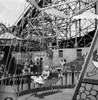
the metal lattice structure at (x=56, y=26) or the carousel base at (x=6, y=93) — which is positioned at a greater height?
the metal lattice structure at (x=56, y=26)

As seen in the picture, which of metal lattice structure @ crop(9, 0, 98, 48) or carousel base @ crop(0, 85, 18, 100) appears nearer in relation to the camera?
carousel base @ crop(0, 85, 18, 100)

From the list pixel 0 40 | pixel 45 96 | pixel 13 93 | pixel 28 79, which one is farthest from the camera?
pixel 0 40

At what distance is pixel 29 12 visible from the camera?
64.7 ft

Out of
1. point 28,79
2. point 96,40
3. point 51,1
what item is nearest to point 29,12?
point 51,1

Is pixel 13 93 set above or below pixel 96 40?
below

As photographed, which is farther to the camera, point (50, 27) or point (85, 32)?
point (50, 27)

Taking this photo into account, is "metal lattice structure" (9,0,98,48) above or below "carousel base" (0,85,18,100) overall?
above

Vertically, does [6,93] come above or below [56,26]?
below

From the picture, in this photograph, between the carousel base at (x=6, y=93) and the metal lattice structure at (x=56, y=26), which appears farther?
the metal lattice structure at (x=56, y=26)

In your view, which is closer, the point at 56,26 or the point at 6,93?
the point at 6,93

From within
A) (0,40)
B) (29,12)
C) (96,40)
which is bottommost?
(96,40)

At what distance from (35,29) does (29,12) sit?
9.49 ft

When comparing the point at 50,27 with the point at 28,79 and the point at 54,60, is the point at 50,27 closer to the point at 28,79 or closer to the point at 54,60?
the point at 54,60

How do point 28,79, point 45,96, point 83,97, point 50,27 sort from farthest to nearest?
1. point 50,27
2. point 28,79
3. point 45,96
4. point 83,97
